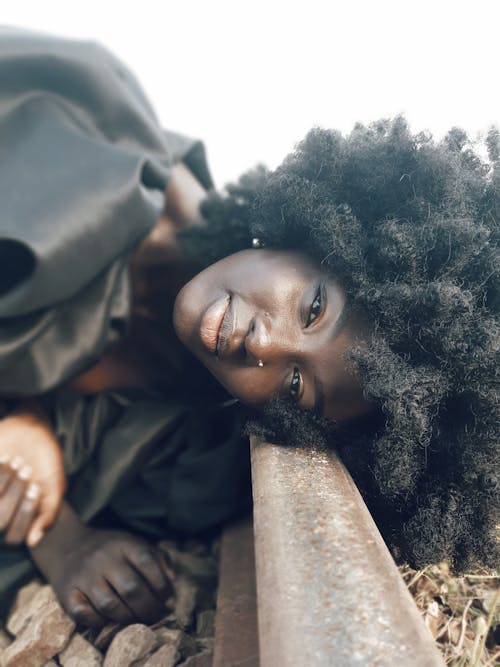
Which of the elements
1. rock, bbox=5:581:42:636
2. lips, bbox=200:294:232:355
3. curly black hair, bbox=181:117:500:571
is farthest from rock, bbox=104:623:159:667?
lips, bbox=200:294:232:355

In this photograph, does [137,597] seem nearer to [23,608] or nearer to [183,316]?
[23,608]

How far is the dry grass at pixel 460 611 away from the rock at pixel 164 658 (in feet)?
1.79

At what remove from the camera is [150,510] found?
1556mm

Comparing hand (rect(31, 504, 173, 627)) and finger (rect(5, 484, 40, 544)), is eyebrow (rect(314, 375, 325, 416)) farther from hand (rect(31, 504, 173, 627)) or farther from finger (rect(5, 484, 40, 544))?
finger (rect(5, 484, 40, 544))

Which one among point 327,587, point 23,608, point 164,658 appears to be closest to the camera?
point 327,587

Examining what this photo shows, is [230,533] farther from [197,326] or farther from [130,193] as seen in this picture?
[130,193]

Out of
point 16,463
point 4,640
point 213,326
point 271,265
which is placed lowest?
point 4,640

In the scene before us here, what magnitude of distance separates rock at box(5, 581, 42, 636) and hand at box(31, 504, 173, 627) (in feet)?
0.18

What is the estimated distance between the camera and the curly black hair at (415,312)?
1076 mm

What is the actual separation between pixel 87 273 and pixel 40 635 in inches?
29.8

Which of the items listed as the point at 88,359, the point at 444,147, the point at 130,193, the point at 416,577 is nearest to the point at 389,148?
the point at 444,147

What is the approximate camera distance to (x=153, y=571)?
4.37ft

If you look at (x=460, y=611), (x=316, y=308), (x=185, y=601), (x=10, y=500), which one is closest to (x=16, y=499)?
(x=10, y=500)

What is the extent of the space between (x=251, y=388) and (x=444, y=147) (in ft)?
2.16
